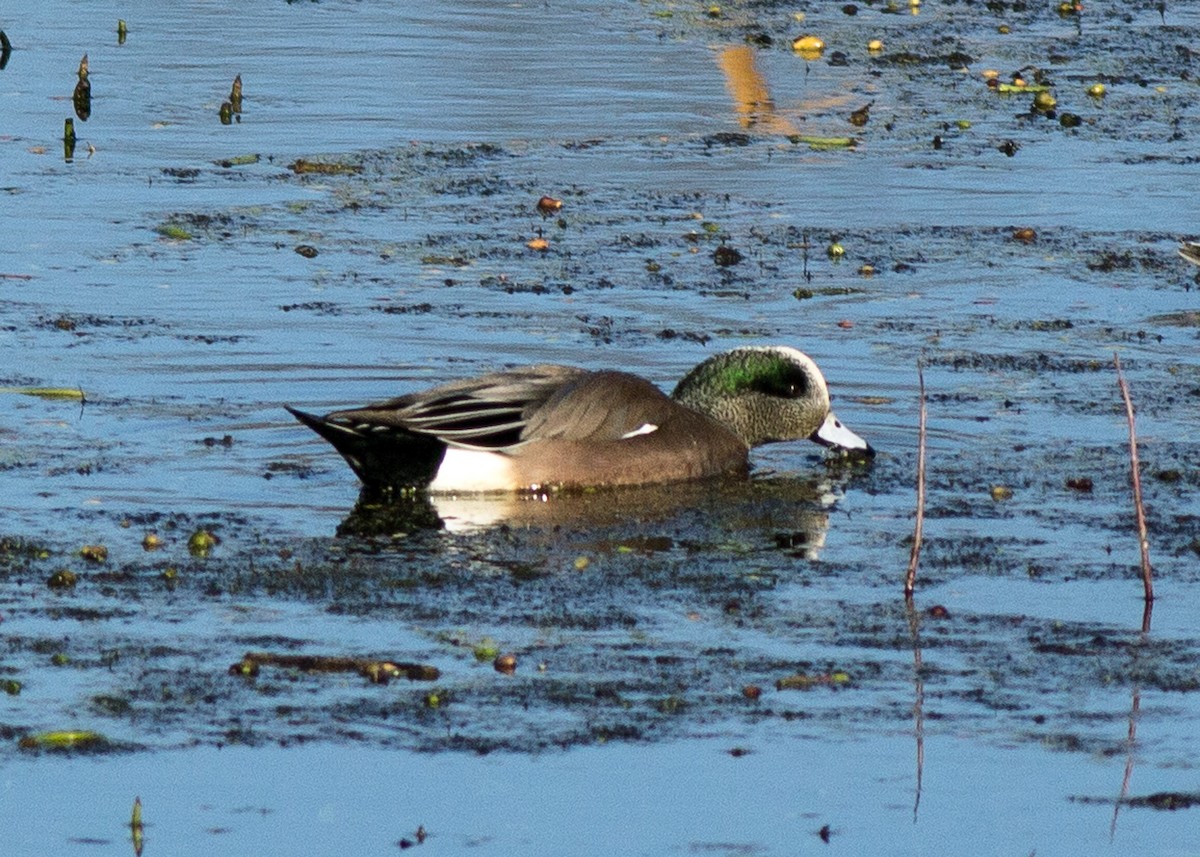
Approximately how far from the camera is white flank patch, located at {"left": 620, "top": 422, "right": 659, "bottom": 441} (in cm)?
927

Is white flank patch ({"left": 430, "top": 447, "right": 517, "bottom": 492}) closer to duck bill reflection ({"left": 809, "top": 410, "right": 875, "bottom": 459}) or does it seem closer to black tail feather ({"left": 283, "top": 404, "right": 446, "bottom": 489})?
black tail feather ({"left": 283, "top": 404, "right": 446, "bottom": 489})

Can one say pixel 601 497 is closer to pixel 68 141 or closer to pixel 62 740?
pixel 62 740

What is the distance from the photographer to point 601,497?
909 cm

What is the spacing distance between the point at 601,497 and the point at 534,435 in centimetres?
32

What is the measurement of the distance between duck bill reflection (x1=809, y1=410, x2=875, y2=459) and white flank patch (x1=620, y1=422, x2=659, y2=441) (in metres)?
0.75

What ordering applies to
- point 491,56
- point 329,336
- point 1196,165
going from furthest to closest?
point 491,56
point 1196,165
point 329,336

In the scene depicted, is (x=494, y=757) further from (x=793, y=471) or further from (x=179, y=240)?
(x=179, y=240)

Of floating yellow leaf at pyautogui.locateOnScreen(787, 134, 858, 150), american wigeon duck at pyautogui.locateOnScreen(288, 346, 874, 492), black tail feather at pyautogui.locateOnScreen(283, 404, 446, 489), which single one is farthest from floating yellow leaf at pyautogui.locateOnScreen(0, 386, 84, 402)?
floating yellow leaf at pyautogui.locateOnScreen(787, 134, 858, 150)

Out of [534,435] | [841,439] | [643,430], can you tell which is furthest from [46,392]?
[841,439]

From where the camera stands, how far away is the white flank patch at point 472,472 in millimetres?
9000

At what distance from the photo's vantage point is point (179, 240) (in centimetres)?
1276

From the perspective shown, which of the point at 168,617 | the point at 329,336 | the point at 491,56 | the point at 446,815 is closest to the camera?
the point at 446,815

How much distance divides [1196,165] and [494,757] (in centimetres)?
1045

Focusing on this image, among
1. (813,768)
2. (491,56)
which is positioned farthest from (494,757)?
(491,56)
